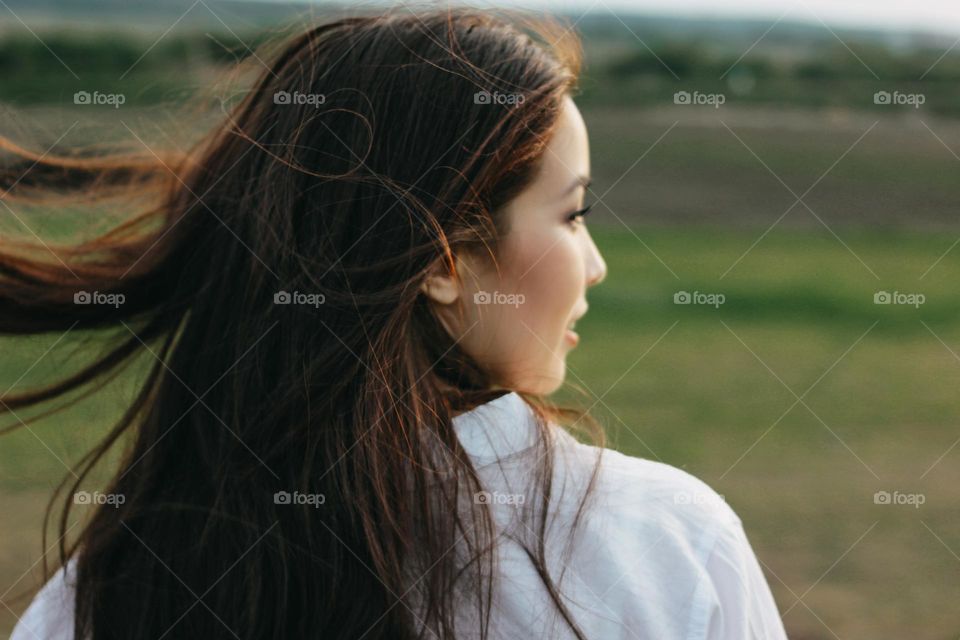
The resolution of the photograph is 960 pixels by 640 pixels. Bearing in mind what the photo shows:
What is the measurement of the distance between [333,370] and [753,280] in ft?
38.4

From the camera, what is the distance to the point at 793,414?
6.95 metres

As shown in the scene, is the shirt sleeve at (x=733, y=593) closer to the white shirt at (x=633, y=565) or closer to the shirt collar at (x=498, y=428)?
the white shirt at (x=633, y=565)

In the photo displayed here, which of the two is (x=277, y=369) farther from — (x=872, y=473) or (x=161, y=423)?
(x=872, y=473)

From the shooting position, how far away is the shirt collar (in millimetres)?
1323

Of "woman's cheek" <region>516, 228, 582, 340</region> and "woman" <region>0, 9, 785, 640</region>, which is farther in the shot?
"woman's cheek" <region>516, 228, 582, 340</region>

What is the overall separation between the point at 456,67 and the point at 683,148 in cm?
2041

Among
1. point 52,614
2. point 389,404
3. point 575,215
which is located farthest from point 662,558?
point 52,614

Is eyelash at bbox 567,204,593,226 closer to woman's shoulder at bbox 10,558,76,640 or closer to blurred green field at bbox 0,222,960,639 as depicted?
blurred green field at bbox 0,222,960,639

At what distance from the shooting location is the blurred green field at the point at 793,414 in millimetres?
4059

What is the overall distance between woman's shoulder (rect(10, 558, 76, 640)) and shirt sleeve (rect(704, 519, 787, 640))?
0.78 metres

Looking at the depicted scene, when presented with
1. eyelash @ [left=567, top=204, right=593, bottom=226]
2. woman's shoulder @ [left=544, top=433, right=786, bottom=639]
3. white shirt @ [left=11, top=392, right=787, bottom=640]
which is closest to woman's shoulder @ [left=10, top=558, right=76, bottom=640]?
white shirt @ [left=11, top=392, right=787, bottom=640]

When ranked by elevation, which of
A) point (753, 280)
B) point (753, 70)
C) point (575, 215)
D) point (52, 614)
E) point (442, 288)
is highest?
point (753, 70)

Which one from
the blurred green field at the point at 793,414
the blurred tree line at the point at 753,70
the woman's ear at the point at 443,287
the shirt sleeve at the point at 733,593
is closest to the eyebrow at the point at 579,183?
the woman's ear at the point at 443,287

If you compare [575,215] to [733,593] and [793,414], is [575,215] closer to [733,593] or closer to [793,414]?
[733,593]
